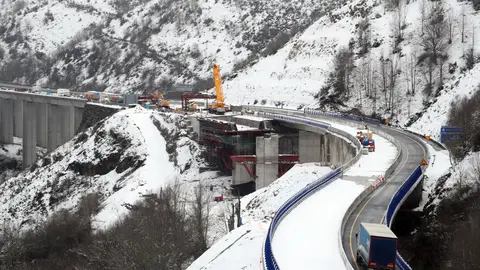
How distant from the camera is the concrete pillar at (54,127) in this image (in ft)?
298

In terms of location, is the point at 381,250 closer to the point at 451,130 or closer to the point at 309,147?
the point at 451,130

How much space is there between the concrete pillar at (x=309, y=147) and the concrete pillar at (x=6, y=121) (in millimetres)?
71574

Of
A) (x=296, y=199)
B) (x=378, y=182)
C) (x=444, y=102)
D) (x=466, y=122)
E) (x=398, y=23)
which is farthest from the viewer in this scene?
(x=398, y=23)

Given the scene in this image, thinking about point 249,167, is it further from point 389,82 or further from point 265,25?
point 265,25

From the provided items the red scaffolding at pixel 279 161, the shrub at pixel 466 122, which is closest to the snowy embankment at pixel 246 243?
the red scaffolding at pixel 279 161

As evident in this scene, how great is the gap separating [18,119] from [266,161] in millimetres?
69065

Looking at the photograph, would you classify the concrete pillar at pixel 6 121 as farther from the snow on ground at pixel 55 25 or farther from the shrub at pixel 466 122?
the shrub at pixel 466 122

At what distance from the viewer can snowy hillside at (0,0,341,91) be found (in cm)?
13125

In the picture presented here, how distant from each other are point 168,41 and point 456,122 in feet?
362

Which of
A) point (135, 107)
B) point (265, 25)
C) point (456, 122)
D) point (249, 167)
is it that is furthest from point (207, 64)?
point (456, 122)

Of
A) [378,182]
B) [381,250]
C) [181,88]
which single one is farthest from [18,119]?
[381,250]

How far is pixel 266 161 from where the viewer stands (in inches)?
2200

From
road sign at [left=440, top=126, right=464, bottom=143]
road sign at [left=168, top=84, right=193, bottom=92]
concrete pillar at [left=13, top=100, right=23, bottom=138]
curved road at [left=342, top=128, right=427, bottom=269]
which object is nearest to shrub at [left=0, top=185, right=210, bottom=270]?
curved road at [left=342, top=128, right=427, bottom=269]

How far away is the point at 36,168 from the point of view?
234 ft
